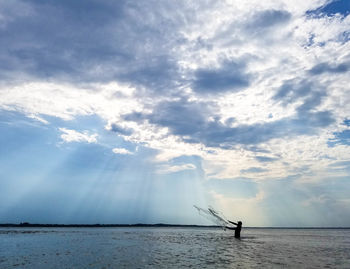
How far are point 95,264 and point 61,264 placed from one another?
11.7ft

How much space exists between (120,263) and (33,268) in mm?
8318

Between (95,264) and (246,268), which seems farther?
(95,264)

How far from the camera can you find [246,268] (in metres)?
26.9

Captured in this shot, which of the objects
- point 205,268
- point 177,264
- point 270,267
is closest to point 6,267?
point 177,264

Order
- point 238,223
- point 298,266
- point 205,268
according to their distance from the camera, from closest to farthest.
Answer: point 205,268 < point 298,266 < point 238,223

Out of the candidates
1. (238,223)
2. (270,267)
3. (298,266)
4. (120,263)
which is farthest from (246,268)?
(238,223)

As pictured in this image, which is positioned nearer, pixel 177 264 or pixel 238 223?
pixel 177 264

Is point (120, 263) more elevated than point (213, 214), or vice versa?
point (213, 214)

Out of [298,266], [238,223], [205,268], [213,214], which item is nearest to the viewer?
[205,268]

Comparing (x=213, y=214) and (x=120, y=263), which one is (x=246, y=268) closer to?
(x=120, y=263)

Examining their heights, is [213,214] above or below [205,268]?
above

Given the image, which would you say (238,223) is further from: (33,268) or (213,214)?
(33,268)

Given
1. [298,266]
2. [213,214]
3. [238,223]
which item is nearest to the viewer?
[298,266]

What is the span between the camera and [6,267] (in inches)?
1078
